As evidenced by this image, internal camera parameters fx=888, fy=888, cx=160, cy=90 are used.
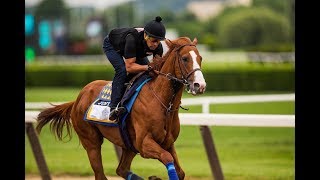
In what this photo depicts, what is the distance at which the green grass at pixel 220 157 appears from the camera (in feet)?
30.7

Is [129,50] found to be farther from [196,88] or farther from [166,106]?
[196,88]

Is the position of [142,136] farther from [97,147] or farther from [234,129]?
[234,129]

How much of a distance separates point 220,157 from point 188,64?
4907 mm

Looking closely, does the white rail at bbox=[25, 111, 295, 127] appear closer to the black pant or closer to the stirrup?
the black pant

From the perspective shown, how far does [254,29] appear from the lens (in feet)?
179

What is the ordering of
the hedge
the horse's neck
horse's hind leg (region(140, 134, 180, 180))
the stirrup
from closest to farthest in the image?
horse's hind leg (region(140, 134, 180, 180)) → the horse's neck → the stirrup → the hedge

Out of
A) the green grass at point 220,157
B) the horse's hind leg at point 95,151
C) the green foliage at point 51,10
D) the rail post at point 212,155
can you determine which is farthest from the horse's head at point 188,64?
the green foliage at point 51,10

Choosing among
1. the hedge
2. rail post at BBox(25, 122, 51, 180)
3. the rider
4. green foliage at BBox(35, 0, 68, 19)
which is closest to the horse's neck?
the rider

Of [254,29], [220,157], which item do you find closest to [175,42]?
[220,157]

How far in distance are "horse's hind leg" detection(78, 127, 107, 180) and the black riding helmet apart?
1249 millimetres

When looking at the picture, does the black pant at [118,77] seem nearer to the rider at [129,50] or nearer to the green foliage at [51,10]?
the rider at [129,50]

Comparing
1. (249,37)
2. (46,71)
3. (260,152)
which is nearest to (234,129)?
(260,152)

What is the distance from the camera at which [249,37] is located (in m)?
55.2

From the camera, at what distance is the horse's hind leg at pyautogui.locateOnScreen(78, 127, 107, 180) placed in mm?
7242
